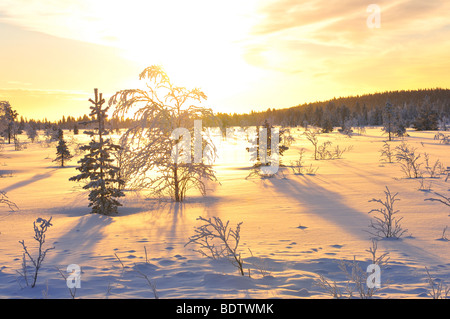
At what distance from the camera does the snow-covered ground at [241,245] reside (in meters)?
3.98

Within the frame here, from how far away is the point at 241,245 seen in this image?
5.82 meters

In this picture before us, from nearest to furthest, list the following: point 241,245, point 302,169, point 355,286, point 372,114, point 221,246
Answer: point 355,286
point 221,246
point 241,245
point 302,169
point 372,114

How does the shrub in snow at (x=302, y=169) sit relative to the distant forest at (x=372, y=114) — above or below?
below

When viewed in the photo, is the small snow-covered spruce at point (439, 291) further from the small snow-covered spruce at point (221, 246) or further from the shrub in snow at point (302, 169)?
the shrub in snow at point (302, 169)

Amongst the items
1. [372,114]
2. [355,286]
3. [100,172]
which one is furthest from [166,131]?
[372,114]

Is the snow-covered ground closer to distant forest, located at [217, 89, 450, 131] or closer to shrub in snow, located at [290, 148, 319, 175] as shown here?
shrub in snow, located at [290, 148, 319, 175]

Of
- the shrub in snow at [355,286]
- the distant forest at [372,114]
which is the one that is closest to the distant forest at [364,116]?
the distant forest at [372,114]

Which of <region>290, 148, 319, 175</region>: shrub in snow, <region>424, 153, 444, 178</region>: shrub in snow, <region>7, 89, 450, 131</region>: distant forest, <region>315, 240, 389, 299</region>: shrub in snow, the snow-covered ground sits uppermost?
<region>7, 89, 450, 131</region>: distant forest

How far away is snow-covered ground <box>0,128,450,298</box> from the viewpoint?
3.98 meters

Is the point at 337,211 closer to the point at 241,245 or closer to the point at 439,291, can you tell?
the point at 241,245

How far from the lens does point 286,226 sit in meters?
7.02

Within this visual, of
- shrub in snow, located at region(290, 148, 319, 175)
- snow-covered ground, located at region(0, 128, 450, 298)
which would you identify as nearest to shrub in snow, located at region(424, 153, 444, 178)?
snow-covered ground, located at region(0, 128, 450, 298)

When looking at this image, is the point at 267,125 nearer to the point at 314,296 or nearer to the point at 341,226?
the point at 341,226
